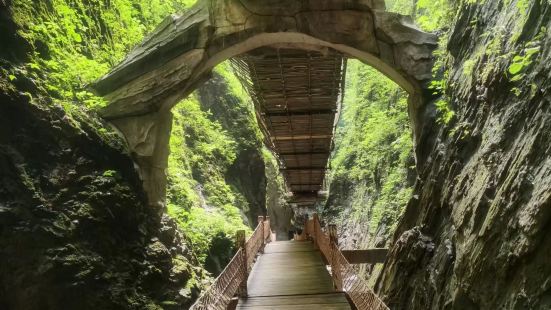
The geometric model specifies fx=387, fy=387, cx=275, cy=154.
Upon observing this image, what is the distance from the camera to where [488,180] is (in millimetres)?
4262

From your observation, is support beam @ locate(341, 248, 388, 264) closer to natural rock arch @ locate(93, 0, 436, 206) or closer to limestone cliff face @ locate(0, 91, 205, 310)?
natural rock arch @ locate(93, 0, 436, 206)

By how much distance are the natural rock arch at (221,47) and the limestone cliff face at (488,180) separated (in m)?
1.05

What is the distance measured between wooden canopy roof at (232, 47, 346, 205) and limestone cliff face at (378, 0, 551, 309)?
9.21 feet

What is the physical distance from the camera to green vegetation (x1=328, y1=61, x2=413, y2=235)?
1204 cm

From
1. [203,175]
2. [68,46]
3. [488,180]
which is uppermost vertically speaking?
[68,46]

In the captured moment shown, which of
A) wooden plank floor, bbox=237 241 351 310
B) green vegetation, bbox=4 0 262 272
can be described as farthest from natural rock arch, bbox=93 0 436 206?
wooden plank floor, bbox=237 241 351 310

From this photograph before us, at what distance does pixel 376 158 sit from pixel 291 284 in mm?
8603

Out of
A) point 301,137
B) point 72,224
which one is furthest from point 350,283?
point 301,137

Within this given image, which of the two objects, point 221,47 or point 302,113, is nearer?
point 221,47

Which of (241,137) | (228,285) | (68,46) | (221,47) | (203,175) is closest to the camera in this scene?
(228,285)

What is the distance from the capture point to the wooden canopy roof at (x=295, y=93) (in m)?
8.23

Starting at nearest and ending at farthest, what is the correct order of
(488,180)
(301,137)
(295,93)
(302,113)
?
(488,180), (295,93), (302,113), (301,137)

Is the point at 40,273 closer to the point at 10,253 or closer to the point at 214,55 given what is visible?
the point at 10,253

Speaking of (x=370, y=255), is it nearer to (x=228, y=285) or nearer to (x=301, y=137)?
(x=301, y=137)
